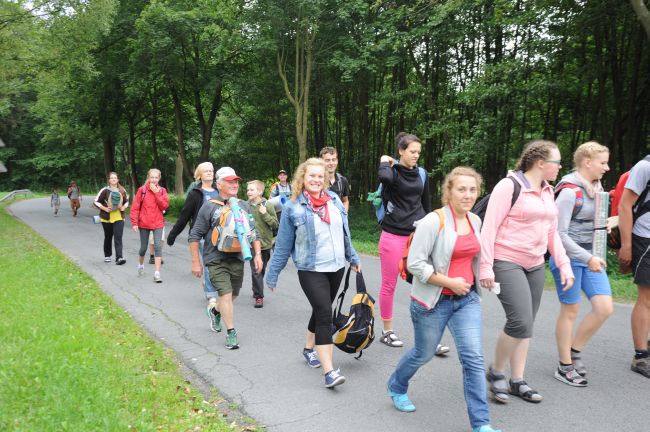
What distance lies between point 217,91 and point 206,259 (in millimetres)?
19981

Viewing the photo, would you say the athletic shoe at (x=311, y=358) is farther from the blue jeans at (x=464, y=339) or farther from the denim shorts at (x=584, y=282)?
the denim shorts at (x=584, y=282)

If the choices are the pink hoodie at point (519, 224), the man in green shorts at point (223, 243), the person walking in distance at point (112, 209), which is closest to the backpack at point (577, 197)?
the pink hoodie at point (519, 224)

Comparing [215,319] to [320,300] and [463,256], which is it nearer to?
[320,300]

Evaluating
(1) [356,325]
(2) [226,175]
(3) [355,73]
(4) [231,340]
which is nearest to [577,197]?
(1) [356,325]

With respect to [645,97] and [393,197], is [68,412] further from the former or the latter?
[645,97]

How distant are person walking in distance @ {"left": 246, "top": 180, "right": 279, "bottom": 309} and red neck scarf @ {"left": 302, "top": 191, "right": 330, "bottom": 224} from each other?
2881 mm

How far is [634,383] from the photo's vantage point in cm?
451

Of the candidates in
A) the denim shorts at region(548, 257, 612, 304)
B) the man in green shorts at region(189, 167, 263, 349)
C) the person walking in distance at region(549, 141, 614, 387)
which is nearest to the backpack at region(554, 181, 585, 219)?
the person walking in distance at region(549, 141, 614, 387)

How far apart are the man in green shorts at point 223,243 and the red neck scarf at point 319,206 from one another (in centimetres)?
126

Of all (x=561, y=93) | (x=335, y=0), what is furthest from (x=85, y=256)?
(x=561, y=93)

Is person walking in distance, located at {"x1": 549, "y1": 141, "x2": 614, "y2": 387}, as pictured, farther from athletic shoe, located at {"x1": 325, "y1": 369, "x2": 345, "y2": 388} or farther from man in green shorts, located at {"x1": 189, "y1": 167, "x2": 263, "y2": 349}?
man in green shorts, located at {"x1": 189, "y1": 167, "x2": 263, "y2": 349}

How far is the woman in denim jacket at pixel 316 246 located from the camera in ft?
14.5

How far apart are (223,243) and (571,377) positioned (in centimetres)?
347

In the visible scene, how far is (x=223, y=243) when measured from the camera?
548 centimetres
